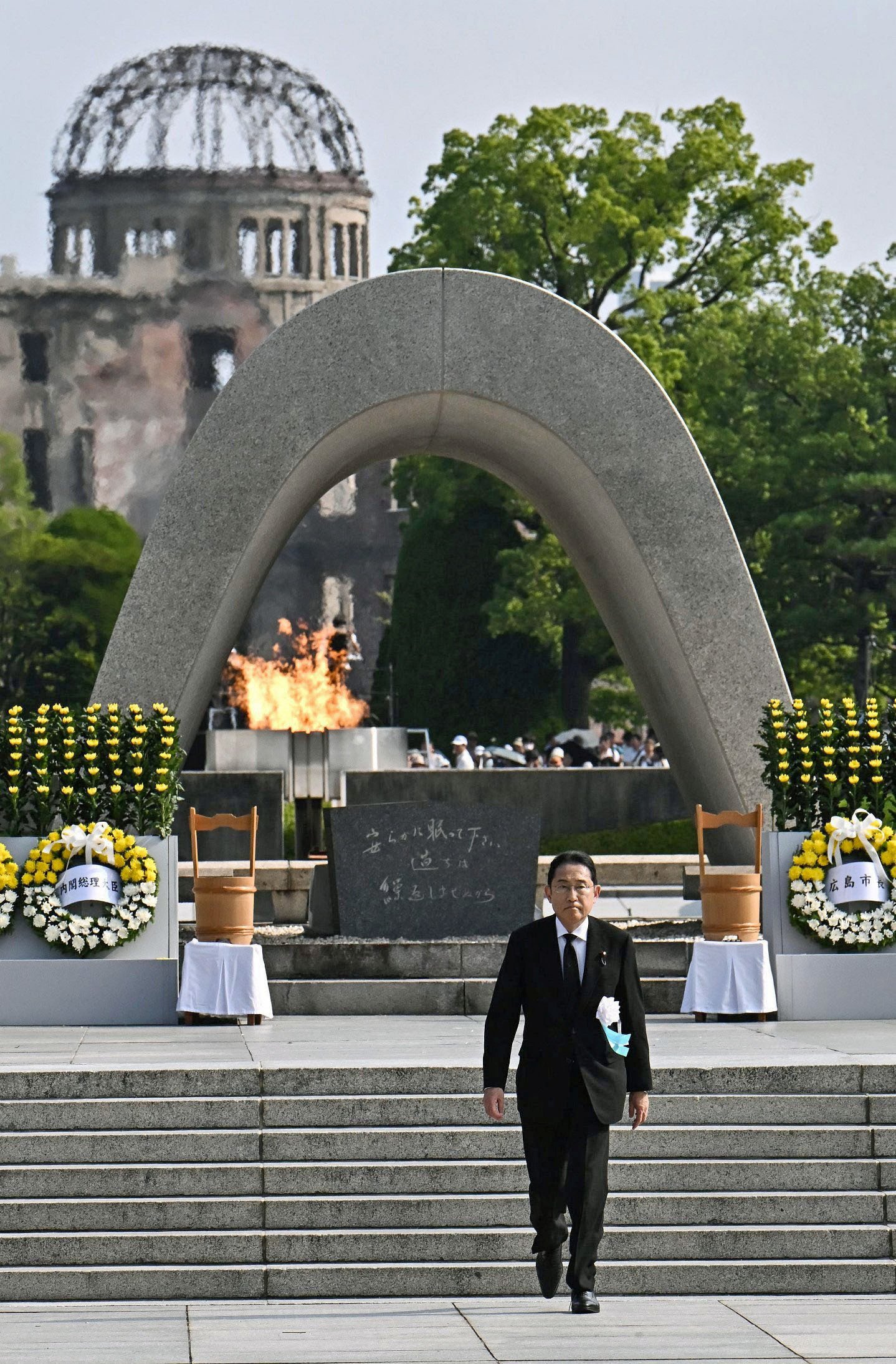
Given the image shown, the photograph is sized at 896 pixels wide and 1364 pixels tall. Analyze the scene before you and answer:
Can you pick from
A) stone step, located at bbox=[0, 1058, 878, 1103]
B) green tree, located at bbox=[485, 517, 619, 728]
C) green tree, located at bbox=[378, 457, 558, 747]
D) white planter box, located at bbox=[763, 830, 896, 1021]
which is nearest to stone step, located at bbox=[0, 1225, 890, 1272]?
stone step, located at bbox=[0, 1058, 878, 1103]

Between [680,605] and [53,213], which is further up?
[53,213]

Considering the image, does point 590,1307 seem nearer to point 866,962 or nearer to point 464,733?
point 866,962

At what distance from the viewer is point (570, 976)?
6.74 metres

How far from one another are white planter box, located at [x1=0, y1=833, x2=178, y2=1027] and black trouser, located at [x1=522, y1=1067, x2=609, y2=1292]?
504 cm

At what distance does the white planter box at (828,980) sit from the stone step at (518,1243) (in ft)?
11.7

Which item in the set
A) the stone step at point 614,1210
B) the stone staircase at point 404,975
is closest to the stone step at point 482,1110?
the stone step at point 614,1210

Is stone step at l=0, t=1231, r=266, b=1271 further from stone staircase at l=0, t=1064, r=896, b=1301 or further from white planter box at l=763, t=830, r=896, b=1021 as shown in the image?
white planter box at l=763, t=830, r=896, b=1021

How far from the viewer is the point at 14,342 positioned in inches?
1955

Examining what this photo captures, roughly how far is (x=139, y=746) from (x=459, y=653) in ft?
105

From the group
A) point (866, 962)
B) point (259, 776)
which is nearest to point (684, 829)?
point (259, 776)

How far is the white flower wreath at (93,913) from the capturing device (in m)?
11.3

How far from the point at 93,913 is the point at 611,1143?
4238 millimetres

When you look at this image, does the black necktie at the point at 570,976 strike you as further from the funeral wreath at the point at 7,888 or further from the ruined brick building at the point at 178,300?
the ruined brick building at the point at 178,300

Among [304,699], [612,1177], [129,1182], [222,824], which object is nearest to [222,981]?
[222,824]
